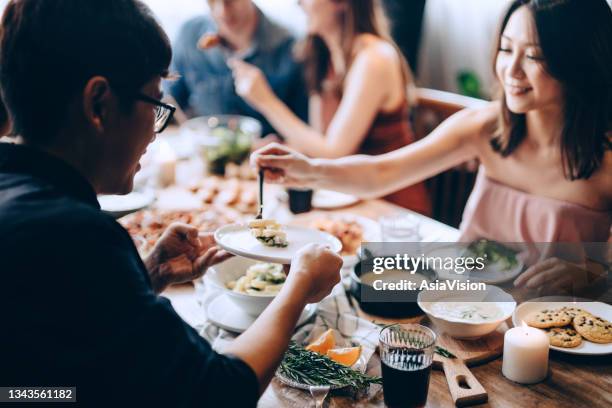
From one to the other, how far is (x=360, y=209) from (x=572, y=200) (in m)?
0.70

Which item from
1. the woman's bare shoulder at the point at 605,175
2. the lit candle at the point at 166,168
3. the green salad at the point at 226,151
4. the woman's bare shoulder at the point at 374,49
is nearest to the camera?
the woman's bare shoulder at the point at 605,175

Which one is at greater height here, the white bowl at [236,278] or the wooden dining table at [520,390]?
the white bowl at [236,278]

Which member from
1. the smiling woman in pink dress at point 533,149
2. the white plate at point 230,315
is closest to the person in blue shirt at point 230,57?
the smiling woman in pink dress at point 533,149

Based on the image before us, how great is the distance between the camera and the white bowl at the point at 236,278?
1356mm

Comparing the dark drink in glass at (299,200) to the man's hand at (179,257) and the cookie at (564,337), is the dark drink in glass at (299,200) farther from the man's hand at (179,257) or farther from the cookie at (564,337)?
the cookie at (564,337)

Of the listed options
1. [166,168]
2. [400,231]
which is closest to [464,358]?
[400,231]

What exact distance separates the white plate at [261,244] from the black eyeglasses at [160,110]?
342 millimetres

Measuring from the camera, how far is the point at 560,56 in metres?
1.58

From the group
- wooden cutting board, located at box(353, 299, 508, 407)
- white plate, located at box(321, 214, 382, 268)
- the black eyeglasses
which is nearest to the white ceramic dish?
white plate, located at box(321, 214, 382, 268)

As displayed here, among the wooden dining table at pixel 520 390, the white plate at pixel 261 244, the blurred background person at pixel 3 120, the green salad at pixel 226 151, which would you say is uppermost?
the blurred background person at pixel 3 120

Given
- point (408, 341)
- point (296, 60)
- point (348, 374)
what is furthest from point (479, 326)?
point (296, 60)

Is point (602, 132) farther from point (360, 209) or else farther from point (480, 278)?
point (360, 209)

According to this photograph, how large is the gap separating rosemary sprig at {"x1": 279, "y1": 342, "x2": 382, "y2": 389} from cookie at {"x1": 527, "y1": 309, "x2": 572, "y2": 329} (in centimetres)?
40

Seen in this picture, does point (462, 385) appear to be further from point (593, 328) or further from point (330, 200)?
point (330, 200)
